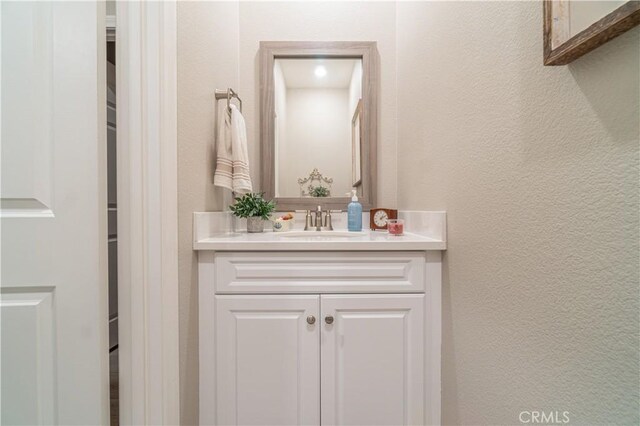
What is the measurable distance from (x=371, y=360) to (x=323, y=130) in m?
1.15

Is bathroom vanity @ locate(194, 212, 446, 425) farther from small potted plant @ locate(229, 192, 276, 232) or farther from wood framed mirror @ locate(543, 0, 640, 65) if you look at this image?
wood framed mirror @ locate(543, 0, 640, 65)

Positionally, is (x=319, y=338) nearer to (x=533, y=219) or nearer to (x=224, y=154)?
(x=533, y=219)

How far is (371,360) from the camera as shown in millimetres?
938

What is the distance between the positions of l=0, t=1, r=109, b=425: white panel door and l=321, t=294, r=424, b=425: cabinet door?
72 cm

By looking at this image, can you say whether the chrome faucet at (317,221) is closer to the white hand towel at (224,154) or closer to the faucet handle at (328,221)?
the faucet handle at (328,221)

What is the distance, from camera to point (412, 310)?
3.11ft

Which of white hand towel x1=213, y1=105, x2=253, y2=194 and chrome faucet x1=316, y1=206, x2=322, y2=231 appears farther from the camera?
chrome faucet x1=316, y1=206, x2=322, y2=231

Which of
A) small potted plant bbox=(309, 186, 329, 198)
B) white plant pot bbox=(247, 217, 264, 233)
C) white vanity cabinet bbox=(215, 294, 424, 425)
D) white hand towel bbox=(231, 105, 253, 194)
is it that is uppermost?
white hand towel bbox=(231, 105, 253, 194)

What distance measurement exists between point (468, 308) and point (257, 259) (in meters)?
0.70

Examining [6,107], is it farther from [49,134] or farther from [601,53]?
[601,53]

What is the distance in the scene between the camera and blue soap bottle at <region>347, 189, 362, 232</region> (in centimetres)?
136

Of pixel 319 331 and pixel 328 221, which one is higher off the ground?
pixel 328 221

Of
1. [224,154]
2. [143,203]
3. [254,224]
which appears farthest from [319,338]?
[224,154]

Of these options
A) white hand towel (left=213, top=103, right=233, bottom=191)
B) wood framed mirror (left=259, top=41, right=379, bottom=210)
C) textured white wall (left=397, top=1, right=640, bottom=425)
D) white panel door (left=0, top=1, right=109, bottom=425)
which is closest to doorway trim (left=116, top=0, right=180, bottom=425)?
white panel door (left=0, top=1, right=109, bottom=425)
